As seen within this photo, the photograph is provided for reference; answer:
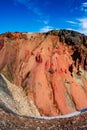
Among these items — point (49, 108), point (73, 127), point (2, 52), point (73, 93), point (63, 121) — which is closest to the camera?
point (73, 127)

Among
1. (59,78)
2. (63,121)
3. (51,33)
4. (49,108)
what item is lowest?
(49,108)

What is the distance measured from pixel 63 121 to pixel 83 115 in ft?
3.09

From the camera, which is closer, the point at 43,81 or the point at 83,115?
the point at 83,115

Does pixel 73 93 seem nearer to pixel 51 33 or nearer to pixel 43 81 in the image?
pixel 43 81

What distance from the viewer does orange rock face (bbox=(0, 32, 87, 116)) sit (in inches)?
2077

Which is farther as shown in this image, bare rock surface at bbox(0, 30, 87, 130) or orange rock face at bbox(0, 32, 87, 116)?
orange rock face at bbox(0, 32, 87, 116)

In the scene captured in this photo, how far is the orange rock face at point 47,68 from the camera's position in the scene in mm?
52750

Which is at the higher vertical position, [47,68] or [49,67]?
Answer: [49,67]

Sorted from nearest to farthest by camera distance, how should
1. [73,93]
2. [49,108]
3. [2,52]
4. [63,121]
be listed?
[63,121] < [49,108] < [73,93] < [2,52]

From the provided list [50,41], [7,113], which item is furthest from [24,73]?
[7,113]

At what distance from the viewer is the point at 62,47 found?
202 ft

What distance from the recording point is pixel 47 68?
57.9 m

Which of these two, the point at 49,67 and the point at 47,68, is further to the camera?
the point at 49,67

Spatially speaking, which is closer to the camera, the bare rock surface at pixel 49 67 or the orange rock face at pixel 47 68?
the bare rock surface at pixel 49 67
